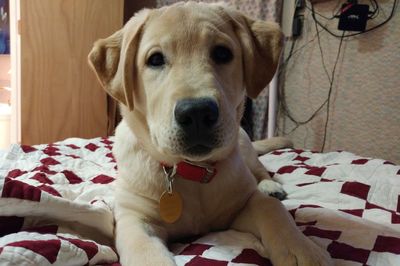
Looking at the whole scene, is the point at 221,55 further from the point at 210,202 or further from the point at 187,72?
the point at 210,202

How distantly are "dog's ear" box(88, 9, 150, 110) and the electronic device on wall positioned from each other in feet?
5.59

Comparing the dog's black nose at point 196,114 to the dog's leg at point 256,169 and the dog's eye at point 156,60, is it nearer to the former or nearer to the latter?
the dog's eye at point 156,60

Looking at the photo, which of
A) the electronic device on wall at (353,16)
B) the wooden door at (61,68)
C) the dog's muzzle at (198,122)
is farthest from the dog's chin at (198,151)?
the wooden door at (61,68)

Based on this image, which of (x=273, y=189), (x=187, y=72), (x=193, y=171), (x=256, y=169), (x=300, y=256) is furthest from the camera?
(x=256, y=169)

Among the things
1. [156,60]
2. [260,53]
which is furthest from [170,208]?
[260,53]

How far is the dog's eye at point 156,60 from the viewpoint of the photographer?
3.25ft

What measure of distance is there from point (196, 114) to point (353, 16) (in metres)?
1.95

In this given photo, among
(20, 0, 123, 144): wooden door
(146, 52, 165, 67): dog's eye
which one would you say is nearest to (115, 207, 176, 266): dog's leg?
(146, 52, 165, 67): dog's eye

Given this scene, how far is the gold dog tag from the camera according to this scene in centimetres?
100

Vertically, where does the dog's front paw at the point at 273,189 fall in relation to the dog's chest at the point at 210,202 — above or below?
below

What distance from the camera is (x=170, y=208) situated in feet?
3.30

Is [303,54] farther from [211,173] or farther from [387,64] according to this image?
[211,173]

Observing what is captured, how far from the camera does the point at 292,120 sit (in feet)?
9.64

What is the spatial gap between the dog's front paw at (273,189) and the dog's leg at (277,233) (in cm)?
34
